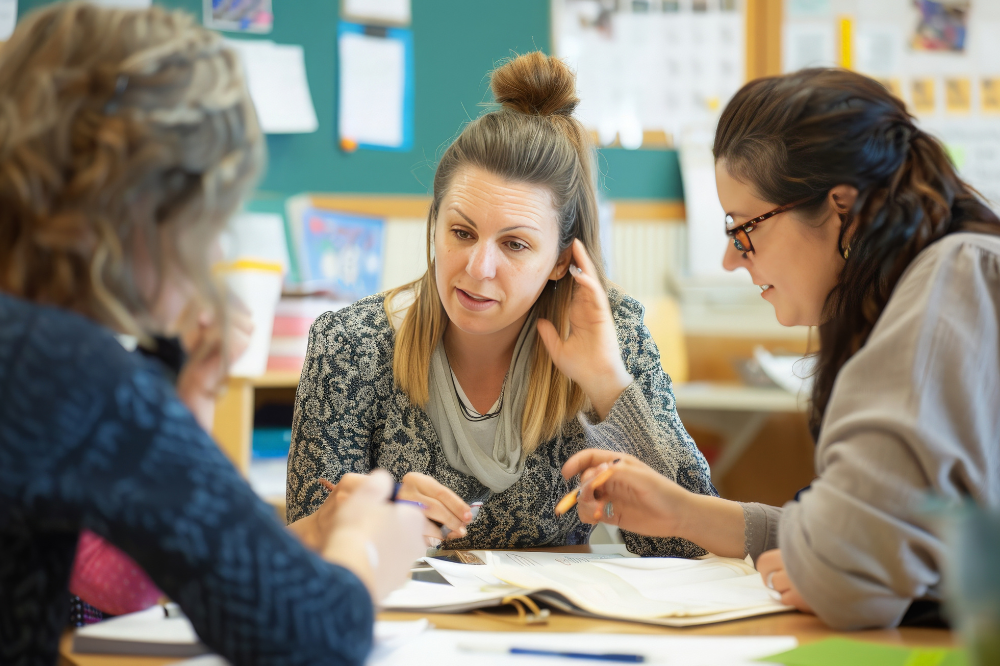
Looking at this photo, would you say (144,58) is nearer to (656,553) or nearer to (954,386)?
(954,386)

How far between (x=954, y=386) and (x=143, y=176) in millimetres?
645

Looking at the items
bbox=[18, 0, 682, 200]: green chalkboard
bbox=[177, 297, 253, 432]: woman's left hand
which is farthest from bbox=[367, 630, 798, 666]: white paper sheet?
bbox=[18, 0, 682, 200]: green chalkboard

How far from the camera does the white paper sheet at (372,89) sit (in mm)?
2525

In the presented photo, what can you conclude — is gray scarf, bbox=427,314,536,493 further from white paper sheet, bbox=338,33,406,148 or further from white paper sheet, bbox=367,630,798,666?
white paper sheet, bbox=338,33,406,148

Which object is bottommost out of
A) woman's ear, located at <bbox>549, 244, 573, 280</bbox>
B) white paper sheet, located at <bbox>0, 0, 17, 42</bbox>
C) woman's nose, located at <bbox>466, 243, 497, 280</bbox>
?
woman's ear, located at <bbox>549, 244, 573, 280</bbox>

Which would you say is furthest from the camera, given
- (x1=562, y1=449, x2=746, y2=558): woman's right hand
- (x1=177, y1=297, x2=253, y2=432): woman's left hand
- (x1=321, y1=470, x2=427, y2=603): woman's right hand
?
(x1=562, y1=449, x2=746, y2=558): woman's right hand

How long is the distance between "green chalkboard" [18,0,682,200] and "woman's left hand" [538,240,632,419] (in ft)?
3.60

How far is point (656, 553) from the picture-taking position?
1.30 metres

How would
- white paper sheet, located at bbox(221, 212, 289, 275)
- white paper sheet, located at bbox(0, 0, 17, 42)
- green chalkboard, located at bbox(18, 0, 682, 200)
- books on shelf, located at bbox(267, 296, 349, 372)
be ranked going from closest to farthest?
1. books on shelf, located at bbox(267, 296, 349, 372)
2. white paper sheet, located at bbox(0, 0, 17, 42)
3. white paper sheet, located at bbox(221, 212, 289, 275)
4. green chalkboard, located at bbox(18, 0, 682, 200)

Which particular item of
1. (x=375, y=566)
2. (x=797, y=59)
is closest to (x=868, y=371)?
(x=375, y=566)

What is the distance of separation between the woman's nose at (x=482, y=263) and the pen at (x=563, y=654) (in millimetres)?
676

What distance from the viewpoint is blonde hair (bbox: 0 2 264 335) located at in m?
0.58

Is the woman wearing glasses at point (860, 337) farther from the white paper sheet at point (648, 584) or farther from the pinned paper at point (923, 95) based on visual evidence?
the pinned paper at point (923, 95)

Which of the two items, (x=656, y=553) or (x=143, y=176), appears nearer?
(x=143, y=176)
